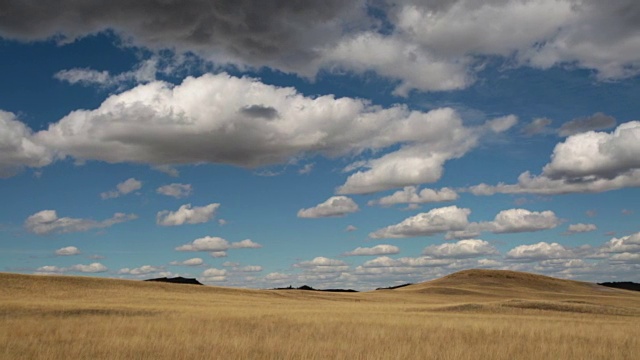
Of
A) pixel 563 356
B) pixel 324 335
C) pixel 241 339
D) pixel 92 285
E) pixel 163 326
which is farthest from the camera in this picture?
pixel 92 285

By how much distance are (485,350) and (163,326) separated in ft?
40.3

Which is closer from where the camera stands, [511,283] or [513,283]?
[511,283]

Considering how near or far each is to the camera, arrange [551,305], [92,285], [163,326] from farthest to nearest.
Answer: [92,285]
[551,305]
[163,326]

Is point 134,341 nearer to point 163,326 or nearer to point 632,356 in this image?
point 163,326

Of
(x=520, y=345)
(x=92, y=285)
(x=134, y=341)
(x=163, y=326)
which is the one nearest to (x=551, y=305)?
(x=520, y=345)

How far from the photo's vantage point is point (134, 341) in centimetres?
1645

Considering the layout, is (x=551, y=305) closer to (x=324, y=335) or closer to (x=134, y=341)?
(x=324, y=335)

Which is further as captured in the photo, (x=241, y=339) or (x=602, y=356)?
(x=241, y=339)

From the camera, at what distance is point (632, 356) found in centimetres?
1605

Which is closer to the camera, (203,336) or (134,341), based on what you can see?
(134,341)

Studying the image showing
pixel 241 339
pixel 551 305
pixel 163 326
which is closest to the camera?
pixel 241 339

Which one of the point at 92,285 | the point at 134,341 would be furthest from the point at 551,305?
the point at 92,285

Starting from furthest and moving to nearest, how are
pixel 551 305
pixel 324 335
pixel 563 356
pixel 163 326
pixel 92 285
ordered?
pixel 92 285 → pixel 551 305 → pixel 163 326 → pixel 324 335 → pixel 563 356

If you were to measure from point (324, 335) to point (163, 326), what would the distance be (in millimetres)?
6361
